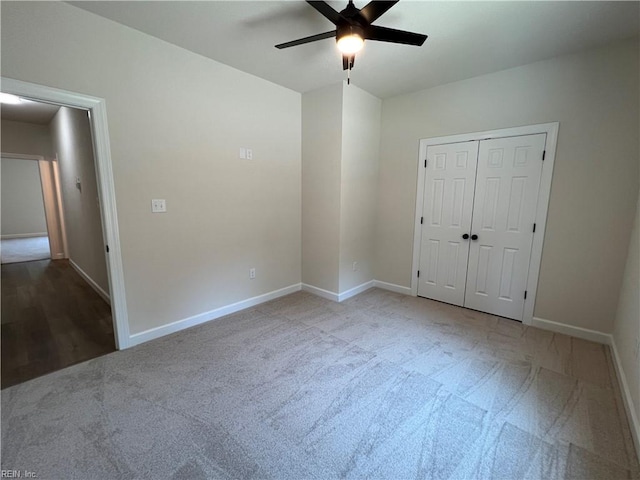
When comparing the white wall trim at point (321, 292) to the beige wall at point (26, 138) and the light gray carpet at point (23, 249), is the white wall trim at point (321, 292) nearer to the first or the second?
the beige wall at point (26, 138)

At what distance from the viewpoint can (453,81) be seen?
318cm

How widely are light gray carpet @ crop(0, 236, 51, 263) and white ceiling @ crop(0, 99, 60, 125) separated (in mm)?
2754

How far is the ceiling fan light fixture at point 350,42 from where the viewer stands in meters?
1.75

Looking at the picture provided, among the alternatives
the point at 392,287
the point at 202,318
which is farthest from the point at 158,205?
the point at 392,287

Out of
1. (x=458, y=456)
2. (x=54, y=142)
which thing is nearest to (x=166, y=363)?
(x=458, y=456)

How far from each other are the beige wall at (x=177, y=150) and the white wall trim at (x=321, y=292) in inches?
20.2

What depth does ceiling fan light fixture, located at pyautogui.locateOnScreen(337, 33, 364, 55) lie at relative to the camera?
1.75m

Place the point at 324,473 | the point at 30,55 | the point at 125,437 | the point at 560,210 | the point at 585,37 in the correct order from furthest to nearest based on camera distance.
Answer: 1. the point at 560,210
2. the point at 585,37
3. the point at 30,55
4. the point at 125,437
5. the point at 324,473

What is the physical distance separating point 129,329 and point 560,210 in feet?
13.9

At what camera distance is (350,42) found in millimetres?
1788

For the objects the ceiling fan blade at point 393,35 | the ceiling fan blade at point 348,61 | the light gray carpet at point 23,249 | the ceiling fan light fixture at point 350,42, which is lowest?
the light gray carpet at point 23,249

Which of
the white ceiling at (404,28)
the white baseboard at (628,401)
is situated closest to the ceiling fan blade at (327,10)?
the white ceiling at (404,28)

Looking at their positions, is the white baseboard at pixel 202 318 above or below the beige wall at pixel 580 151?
below

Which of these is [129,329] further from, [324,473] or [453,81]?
[453,81]
